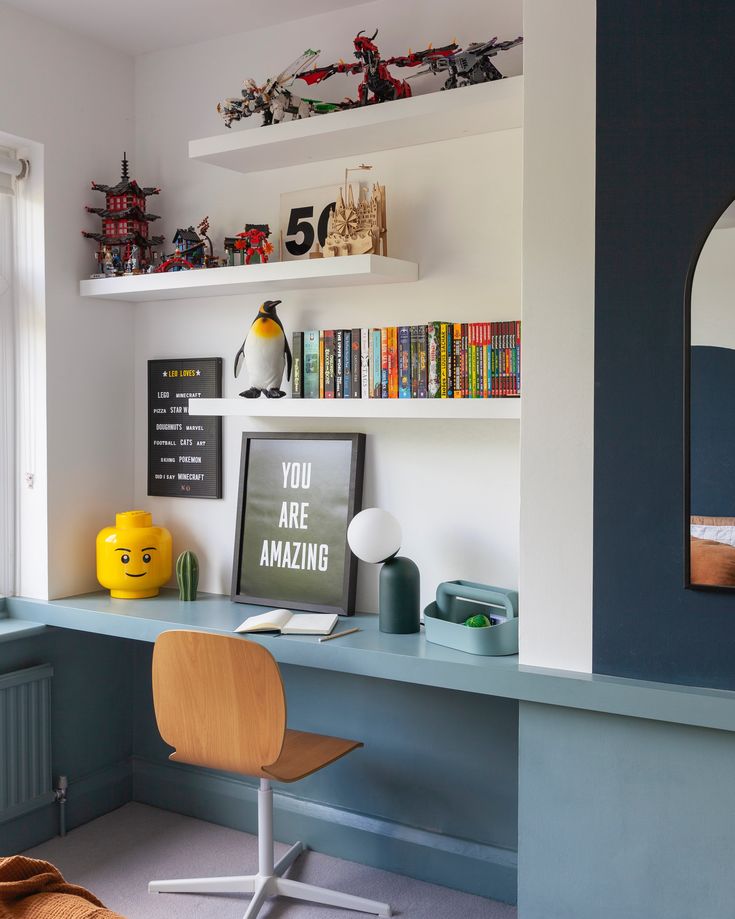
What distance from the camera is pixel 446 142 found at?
2713mm

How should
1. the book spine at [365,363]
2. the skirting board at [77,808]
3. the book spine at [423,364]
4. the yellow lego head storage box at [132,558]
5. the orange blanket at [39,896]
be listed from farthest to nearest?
1. the yellow lego head storage box at [132,558]
2. the skirting board at [77,808]
3. the book spine at [365,363]
4. the book spine at [423,364]
5. the orange blanket at [39,896]

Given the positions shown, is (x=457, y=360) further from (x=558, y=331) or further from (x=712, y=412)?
(x=712, y=412)

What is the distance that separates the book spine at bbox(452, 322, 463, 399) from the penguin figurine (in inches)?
22.2

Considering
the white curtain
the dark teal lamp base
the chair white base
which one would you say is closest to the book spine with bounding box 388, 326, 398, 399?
the dark teal lamp base

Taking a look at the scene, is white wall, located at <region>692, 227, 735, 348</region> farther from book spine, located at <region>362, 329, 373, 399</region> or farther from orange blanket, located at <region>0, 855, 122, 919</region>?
orange blanket, located at <region>0, 855, 122, 919</region>

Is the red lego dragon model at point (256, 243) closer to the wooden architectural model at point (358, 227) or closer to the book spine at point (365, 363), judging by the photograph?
the wooden architectural model at point (358, 227)

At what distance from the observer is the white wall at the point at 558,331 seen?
6.84 ft

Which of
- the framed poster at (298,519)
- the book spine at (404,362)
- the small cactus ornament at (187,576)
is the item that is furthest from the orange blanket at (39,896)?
the book spine at (404,362)

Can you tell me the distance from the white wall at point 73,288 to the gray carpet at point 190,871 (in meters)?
0.84

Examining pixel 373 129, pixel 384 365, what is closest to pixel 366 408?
pixel 384 365

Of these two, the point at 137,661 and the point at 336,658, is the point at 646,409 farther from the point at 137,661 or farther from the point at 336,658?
the point at 137,661

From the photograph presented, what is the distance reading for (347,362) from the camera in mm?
2803

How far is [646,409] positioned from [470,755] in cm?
126

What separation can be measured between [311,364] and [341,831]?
149cm
